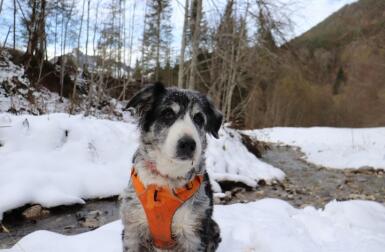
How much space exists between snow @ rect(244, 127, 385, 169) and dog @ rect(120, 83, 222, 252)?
12285mm

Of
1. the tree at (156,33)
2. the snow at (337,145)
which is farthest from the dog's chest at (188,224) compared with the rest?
the tree at (156,33)

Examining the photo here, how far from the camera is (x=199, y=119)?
364 centimetres

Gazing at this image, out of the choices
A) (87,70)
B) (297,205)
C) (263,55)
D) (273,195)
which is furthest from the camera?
(87,70)

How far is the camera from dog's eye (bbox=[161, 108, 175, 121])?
3443 mm

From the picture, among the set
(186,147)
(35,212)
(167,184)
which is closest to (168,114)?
(186,147)

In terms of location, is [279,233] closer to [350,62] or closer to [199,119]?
[199,119]

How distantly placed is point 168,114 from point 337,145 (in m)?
19.3

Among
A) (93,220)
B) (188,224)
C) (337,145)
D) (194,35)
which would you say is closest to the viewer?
(188,224)

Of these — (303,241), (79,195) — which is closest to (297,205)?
(303,241)

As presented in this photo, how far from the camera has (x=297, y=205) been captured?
810 centimetres

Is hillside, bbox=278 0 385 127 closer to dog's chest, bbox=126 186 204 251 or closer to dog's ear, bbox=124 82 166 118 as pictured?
dog's ear, bbox=124 82 166 118

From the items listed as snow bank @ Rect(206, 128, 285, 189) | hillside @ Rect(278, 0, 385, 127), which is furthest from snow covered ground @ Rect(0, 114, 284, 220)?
hillside @ Rect(278, 0, 385, 127)

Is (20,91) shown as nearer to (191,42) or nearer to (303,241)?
(191,42)

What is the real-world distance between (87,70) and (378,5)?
1859cm
